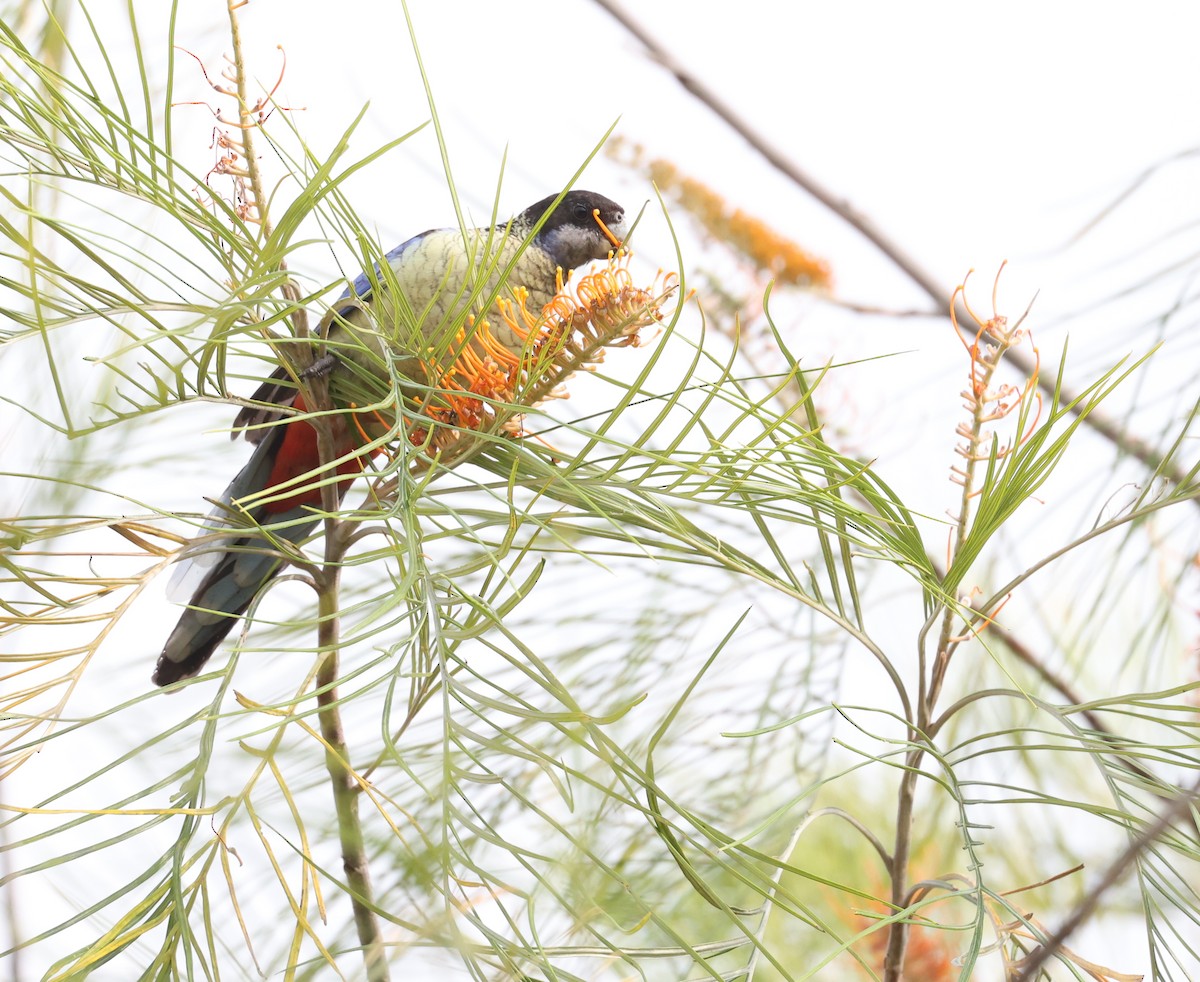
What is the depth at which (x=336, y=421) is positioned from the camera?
914 mm

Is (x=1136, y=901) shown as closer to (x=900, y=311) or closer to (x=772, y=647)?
(x=772, y=647)

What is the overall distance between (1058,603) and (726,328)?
0.52m

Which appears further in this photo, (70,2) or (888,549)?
(70,2)

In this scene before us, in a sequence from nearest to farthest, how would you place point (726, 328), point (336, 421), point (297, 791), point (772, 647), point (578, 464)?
point (578, 464)
point (297, 791)
point (336, 421)
point (772, 647)
point (726, 328)

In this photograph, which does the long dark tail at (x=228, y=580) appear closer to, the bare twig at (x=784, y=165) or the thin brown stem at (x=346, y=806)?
the thin brown stem at (x=346, y=806)

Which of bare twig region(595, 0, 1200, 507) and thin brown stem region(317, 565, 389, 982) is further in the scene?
bare twig region(595, 0, 1200, 507)

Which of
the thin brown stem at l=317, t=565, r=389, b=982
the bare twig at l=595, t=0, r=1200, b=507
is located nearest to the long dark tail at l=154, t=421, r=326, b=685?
the thin brown stem at l=317, t=565, r=389, b=982

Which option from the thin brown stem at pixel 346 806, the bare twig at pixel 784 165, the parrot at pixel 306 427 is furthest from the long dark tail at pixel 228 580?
the bare twig at pixel 784 165

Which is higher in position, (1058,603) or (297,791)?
(1058,603)

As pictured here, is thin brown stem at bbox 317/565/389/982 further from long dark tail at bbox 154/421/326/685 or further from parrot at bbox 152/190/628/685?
long dark tail at bbox 154/421/326/685

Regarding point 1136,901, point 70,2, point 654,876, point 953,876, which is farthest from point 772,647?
point 70,2

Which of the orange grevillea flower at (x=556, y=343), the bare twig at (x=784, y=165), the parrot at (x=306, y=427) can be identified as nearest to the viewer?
the orange grevillea flower at (x=556, y=343)

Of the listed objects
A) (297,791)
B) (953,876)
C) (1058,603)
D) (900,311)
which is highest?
(900,311)

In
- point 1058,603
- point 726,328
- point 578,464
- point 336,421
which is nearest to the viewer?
point 578,464
